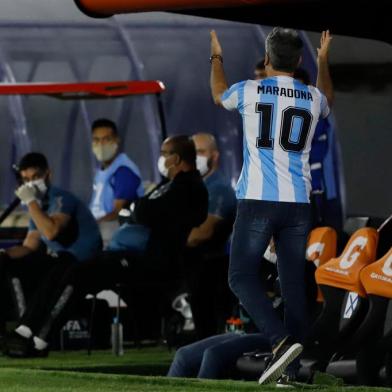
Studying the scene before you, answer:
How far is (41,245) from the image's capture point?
43.7 ft

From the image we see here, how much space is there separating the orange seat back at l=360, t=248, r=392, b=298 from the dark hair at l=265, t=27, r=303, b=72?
1036 mm

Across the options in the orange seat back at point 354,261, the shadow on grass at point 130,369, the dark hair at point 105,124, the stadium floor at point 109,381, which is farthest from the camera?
the dark hair at point 105,124

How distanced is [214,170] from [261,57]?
2.04 meters

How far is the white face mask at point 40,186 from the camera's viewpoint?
42.6ft

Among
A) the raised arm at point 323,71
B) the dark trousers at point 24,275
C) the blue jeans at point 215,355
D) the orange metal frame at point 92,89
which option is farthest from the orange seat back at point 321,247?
the orange metal frame at point 92,89

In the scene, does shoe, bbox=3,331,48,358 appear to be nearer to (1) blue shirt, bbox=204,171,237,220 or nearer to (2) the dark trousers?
(2) the dark trousers

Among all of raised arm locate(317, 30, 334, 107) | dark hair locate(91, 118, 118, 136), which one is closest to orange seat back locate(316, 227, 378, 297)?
raised arm locate(317, 30, 334, 107)

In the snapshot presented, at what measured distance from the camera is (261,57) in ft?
48.5

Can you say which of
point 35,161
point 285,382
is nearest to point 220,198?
point 35,161

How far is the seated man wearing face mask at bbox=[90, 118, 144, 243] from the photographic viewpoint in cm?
1362

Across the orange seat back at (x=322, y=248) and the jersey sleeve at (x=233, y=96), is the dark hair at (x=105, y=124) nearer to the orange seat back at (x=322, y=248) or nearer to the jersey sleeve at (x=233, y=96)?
the orange seat back at (x=322, y=248)

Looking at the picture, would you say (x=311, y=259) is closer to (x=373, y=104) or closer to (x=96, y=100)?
(x=373, y=104)

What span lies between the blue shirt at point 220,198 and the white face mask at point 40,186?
112cm


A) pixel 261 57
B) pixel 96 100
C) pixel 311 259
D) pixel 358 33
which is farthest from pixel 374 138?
pixel 358 33
